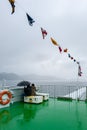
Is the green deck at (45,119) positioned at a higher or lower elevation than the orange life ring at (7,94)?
lower

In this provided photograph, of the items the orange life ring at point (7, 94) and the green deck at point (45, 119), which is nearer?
the green deck at point (45, 119)

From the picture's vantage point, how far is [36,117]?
6141 millimetres

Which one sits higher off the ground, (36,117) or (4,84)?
(4,84)

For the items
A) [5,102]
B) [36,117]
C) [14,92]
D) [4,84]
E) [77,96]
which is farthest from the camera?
[77,96]

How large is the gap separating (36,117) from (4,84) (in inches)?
111

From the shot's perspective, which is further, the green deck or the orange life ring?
the orange life ring

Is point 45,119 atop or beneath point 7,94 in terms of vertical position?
beneath

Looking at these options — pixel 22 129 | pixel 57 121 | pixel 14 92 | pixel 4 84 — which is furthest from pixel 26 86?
pixel 22 129

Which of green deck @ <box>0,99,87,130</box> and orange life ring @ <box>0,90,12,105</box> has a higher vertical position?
orange life ring @ <box>0,90,12,105</box>

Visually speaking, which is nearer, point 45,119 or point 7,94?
point 45,119

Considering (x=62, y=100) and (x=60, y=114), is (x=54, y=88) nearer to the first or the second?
(x=62, y=100)

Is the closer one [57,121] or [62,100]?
[57,121]

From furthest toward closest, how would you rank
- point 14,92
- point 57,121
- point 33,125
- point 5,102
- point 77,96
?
point 77,96
point 14,92
point 5,102
point 57,121
point 33,125

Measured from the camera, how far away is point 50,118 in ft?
19.6
